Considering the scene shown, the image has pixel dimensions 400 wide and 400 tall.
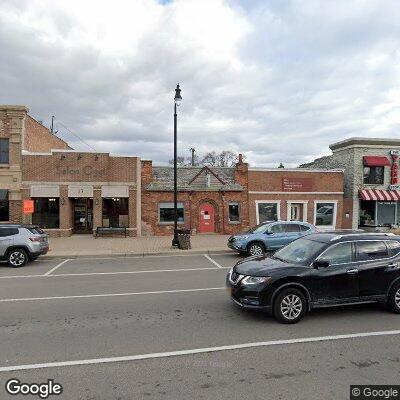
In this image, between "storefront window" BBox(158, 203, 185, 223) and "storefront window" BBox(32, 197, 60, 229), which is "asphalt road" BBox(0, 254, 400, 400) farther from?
"storefront window" BBox(158, 203, 185, 223)

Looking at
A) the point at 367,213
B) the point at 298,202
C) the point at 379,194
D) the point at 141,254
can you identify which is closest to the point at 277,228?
the point at 141,254

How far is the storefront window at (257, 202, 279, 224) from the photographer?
79.7 ft

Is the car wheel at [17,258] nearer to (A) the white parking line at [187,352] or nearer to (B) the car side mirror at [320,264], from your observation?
(A) the white parking line at [187,352]

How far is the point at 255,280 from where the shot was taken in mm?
6582

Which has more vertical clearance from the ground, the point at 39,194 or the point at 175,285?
the point at 39,194

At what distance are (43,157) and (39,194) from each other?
2224 millimetres

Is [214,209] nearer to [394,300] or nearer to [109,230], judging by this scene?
[109,230]

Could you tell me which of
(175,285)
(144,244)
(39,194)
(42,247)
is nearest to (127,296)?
(175,285)

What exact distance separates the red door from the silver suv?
37.9 ft

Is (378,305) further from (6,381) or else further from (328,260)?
(6,381)

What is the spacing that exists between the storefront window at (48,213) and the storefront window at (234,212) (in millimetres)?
10685

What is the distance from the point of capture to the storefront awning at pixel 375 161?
2497cm

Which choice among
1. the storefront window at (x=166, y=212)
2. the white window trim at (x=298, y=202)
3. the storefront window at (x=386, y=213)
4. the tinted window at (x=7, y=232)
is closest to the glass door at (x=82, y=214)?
the storefront window at (x=166, y=212)

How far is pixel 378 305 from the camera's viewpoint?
7711 millimetres
